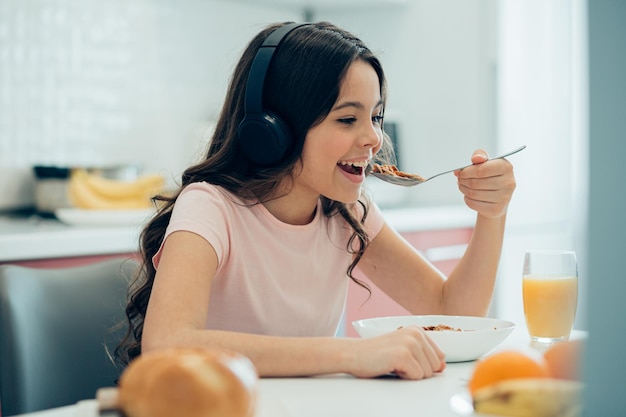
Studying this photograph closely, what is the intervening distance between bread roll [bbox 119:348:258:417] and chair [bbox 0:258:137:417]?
0.67 meters

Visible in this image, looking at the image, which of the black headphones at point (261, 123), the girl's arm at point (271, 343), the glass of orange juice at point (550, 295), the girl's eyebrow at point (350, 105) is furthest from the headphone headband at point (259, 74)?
the glass of orange juice at point (550, 295)

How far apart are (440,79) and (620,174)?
2.73 metres

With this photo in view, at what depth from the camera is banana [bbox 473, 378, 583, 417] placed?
2.00ft

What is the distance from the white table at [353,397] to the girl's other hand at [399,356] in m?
0.01

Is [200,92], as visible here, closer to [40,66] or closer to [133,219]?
[40,66]

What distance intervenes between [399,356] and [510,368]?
0.86 feet

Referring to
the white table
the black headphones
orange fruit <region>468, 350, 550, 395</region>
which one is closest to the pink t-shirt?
the black headphones

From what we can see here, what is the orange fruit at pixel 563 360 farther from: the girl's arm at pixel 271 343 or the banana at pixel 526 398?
the girl's arm at pixel 271 343

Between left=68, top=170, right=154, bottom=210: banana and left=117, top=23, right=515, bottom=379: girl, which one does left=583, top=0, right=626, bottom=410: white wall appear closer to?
left=117, top=23, right=515, bottom=379: girl

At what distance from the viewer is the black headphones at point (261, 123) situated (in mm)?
1200

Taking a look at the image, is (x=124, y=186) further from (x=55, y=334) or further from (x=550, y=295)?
(x=550, y=295)

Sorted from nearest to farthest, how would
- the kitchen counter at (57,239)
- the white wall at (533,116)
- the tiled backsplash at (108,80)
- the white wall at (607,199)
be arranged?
the white wall at (607,199), the kitchen counter at (57,239), the tiled backsplash at (108,80), the white wall at (533,116)

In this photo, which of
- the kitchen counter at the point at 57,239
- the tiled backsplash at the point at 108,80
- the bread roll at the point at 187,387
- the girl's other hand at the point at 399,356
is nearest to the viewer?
the bread roll at the point at 187,387

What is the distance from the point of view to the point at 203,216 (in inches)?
46.2
